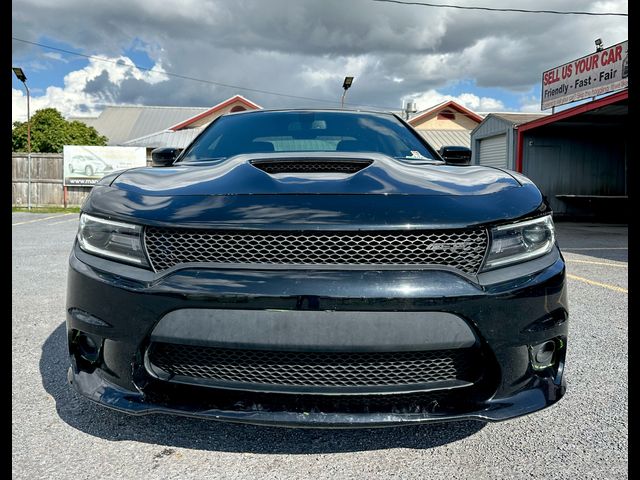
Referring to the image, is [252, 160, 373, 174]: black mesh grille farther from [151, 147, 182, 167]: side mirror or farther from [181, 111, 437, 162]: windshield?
[151, 147, 182, 167]: side mirror

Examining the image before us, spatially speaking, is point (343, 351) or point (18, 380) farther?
point (18, 380)

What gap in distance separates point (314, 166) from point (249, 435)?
1.09 m

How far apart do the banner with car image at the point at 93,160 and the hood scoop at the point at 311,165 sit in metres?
18.4

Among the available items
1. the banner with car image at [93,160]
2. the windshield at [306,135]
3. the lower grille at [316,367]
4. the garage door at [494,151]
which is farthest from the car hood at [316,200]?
the banner with car image at [93,160]

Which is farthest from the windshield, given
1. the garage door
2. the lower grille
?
the garage door

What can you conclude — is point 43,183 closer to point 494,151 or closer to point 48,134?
point 48,134

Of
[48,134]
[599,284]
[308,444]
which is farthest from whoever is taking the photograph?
[48,134]

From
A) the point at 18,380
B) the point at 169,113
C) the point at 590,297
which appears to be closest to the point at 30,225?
the point at 18,380

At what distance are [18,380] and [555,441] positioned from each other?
8.16 feet

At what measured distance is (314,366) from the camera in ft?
5.19

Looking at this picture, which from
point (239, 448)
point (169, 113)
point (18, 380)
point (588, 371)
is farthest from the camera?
point (169, 113)

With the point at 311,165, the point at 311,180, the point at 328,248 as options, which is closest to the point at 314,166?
the point at 311,165

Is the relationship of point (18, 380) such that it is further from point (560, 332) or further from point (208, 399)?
point (560, 332)

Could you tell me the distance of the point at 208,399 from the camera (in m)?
1.60
